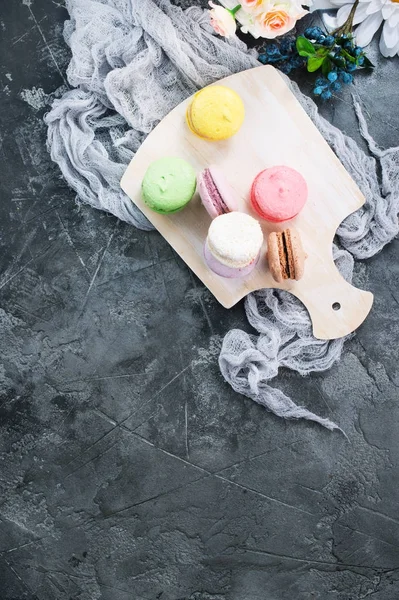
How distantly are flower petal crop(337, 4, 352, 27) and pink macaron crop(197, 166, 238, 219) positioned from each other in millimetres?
584

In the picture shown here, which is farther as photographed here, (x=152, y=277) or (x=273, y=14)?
(x=152, y=277)

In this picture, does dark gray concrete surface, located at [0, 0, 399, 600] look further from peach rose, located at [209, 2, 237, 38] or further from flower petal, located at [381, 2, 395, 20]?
peach rose, located at [209, 2, 237, 38]

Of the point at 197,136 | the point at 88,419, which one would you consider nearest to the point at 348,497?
the point at 88,419

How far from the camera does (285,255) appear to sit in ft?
5.35

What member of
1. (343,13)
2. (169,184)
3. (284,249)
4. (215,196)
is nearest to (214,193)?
(215,196)

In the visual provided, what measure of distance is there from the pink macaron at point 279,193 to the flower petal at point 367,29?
466 mm

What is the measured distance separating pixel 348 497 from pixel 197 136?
1.14m

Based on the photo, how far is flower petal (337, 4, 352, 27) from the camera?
5.70 feet

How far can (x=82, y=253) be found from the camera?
5.90ft

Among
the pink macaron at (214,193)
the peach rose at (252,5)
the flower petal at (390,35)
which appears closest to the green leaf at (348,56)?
the flower petal at (390,35)

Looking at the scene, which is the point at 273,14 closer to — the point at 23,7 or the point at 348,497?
the point at 23,7

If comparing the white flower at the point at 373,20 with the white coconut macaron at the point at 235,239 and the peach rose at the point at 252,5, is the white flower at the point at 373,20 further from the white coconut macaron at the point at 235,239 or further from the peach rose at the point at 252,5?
the white coconut macaron at the point at 235,239

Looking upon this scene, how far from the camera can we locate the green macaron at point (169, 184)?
161 centimetres

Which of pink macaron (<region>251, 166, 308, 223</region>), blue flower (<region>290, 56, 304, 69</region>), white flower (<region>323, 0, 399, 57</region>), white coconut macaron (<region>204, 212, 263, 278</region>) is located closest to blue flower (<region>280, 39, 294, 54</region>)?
blue flower (<region>290, 56, 304, 69</region>)
